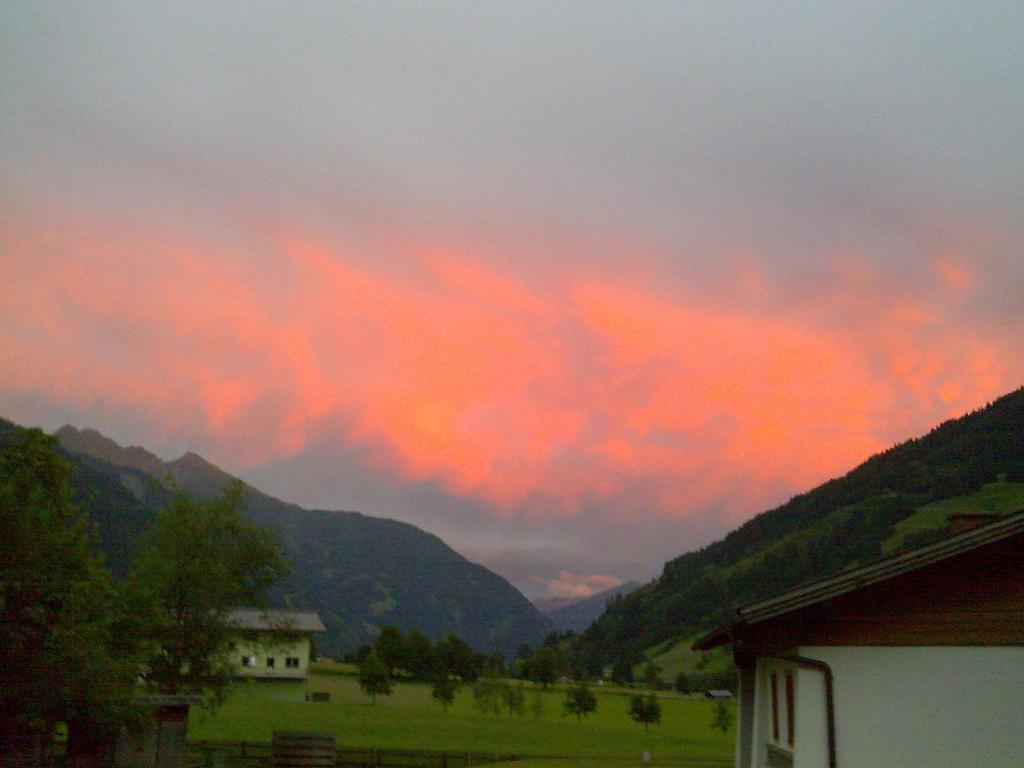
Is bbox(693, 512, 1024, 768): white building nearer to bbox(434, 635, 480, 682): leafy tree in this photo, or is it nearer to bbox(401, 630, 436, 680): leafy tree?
bbox(434, 635, 480, 682): leafy tree

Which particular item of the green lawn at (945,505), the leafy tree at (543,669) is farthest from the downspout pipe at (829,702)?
the green lawn at (945,505)

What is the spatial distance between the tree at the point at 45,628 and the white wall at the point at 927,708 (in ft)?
57.3

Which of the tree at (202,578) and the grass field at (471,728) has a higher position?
the tree at (202,578)

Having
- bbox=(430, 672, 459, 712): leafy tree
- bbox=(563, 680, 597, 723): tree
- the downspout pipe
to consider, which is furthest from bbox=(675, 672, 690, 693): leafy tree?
the downspout pipe

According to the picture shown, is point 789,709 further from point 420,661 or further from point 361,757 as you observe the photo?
point 420,661

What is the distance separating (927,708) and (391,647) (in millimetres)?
122004

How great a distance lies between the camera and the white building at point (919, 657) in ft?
48.9

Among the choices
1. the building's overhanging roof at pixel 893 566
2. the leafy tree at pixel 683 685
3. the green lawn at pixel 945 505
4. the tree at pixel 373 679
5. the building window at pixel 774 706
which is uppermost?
the green lawn at pixel 945 505

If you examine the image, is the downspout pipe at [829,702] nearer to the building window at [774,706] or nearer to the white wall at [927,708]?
the white wall at [927,708]

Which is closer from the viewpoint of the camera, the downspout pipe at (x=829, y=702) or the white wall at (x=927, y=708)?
the white wall at (x=927, y=708)

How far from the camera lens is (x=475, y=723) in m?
77.4

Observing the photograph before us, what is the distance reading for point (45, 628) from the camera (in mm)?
23719

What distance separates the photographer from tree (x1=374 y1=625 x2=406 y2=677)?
5084 inches

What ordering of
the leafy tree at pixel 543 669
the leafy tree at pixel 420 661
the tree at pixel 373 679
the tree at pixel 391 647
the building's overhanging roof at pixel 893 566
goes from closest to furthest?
the building's overhanging roof at pixel 893 566 < the tree at pixel 373 679 < the tree at pixel 391 647 < the leafy tree at pixel 420 661 < the leafy tree at pixel 543 669
